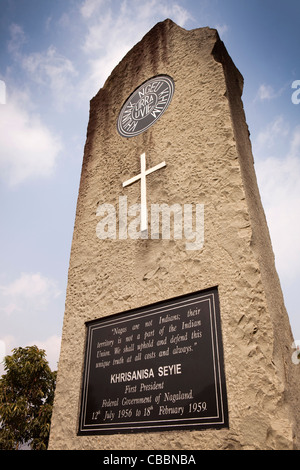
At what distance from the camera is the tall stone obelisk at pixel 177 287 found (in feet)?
7.14

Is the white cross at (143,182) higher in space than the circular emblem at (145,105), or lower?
lower

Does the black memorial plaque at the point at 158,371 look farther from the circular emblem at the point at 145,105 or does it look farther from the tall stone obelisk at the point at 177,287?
the circular emblem at the point at 145,105

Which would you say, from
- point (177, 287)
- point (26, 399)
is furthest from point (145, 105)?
point (26, 399)

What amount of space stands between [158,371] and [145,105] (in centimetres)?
308

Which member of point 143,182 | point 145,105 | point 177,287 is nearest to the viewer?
point 177,287

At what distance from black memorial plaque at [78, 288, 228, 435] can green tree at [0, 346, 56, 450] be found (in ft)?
21.3

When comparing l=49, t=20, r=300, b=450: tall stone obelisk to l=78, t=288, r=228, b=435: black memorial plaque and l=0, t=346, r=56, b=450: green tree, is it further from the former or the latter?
l=0, t=346, r=56, b=450: green tree

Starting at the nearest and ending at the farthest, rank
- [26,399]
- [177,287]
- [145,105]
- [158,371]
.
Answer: [158,371], [177,287], [145,105], [26,399]

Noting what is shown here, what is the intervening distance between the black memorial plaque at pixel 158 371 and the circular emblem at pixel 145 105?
2.30 m

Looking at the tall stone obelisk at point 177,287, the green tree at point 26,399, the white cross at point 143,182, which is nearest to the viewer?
the tall stone obelisk at point 177,287

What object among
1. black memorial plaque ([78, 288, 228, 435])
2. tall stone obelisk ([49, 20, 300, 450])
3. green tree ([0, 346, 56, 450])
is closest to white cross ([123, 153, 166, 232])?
tall stone obelisk ([49, 20, 300, 450])

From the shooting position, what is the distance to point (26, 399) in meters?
8.52

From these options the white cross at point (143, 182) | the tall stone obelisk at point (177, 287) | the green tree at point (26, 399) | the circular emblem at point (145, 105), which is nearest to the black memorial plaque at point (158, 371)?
the tall stone obelisk at point (177, 287)

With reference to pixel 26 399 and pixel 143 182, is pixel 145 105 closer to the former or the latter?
pixel 143 182
